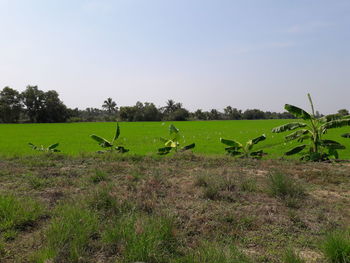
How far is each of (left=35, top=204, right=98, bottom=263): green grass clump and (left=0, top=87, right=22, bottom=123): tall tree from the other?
6736 centimetres

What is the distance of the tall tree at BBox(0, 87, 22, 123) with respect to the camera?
58750mm

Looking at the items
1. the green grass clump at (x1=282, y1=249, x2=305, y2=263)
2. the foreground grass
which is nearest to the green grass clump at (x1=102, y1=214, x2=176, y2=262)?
the foreground grass

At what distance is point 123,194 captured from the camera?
4047mm

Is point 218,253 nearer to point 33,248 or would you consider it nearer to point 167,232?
point 167,232

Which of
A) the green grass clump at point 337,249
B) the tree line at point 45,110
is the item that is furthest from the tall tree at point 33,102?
the green grass clump at point 337,249

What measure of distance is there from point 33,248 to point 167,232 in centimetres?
136

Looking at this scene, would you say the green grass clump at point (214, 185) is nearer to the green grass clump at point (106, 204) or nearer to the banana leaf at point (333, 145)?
the green grass clump at point (106, 204)

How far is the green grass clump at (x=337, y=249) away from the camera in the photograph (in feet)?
7.14

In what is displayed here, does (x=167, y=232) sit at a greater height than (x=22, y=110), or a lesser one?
lesser

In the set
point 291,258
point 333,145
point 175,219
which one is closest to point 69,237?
point 175,219

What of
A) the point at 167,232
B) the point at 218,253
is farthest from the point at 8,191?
the point at 218,253

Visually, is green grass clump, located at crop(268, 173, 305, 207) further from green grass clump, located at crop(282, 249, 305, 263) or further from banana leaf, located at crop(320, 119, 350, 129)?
banana leaf, located at crop(320, 119, 350, 129)

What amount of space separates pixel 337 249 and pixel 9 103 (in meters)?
70.9

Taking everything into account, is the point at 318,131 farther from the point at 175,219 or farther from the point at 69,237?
the point at 69,237
